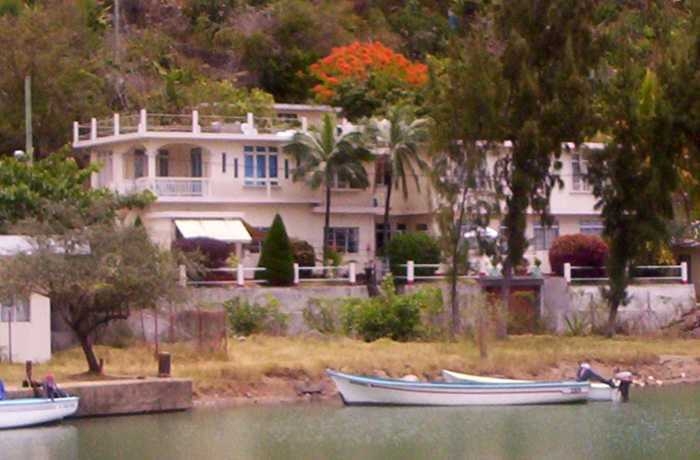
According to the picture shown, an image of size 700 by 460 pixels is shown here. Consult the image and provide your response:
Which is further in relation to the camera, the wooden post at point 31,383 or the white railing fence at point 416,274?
the white railing fence at point 416,274

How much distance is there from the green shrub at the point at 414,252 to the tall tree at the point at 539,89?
5875 mm

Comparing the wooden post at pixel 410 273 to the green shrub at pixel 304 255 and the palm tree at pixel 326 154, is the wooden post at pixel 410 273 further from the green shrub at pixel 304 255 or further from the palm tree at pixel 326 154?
the palm tree at pixel 326 154

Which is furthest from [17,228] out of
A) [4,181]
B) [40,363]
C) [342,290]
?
[342,290]

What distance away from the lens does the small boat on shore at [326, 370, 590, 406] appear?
156 ft

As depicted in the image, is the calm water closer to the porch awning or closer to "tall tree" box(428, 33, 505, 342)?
"tall tree" box(428, 33, 505, 342)

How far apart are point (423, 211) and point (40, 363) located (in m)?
27.1

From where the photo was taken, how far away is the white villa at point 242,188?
69938mm

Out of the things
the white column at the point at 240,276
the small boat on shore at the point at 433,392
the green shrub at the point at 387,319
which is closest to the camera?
the small boat on shore at the point at 433,392

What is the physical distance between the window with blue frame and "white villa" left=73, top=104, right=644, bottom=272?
0.13 feet

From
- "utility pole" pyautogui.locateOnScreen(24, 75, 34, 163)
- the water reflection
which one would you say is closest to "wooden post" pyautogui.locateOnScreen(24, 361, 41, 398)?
the water reflection

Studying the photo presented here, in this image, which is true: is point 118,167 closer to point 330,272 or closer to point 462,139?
point 330,272

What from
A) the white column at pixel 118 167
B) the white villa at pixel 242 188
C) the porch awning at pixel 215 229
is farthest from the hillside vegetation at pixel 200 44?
the porch awning at pixel 215 229

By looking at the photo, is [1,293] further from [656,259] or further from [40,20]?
[40,20]

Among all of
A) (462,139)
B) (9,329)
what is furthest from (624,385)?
(9,329)
